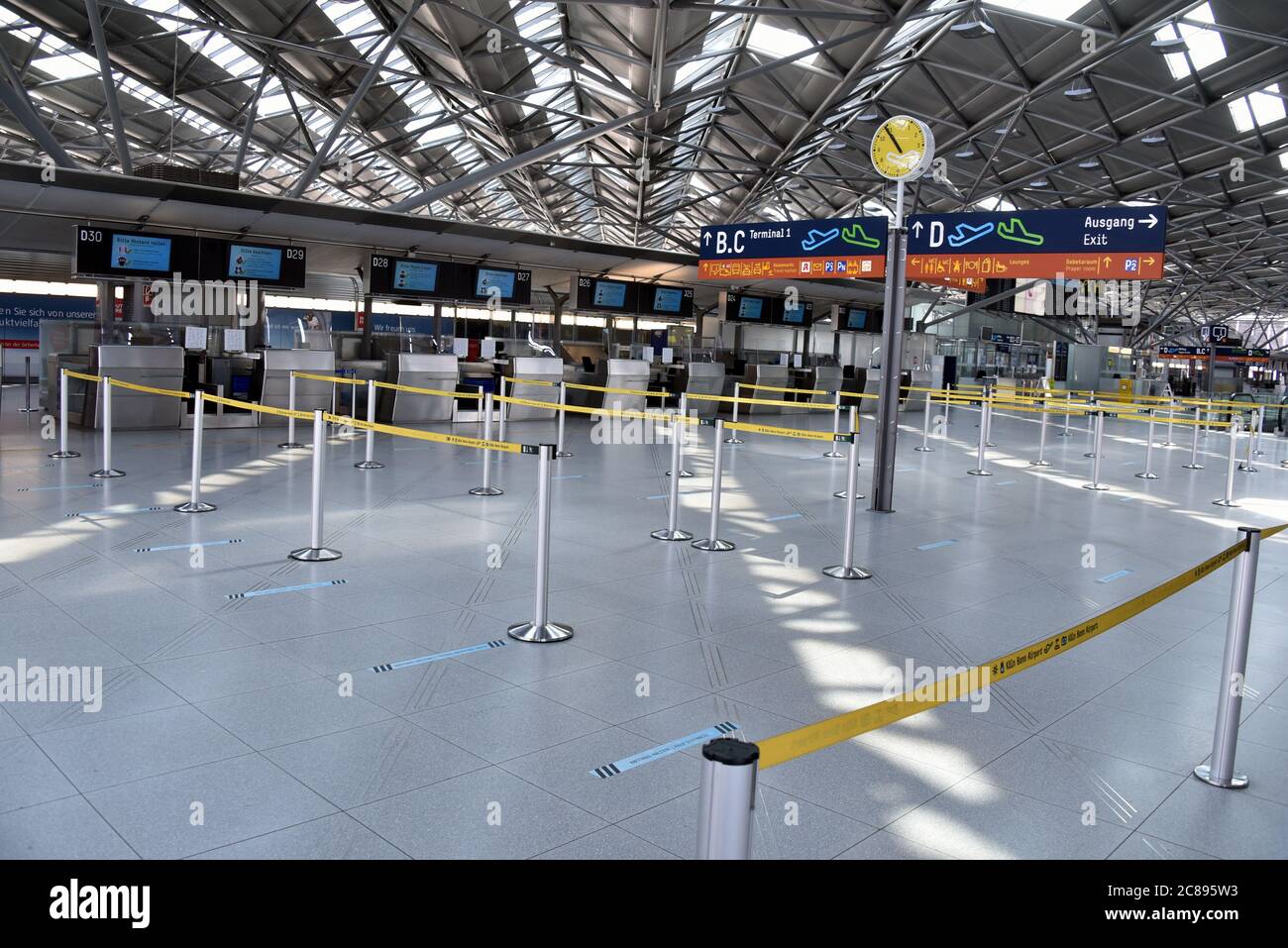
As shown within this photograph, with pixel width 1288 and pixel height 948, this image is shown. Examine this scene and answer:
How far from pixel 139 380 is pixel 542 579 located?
39.9ft

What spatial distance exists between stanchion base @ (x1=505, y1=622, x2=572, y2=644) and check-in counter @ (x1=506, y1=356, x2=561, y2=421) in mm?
13755

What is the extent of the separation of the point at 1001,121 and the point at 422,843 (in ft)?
88.4

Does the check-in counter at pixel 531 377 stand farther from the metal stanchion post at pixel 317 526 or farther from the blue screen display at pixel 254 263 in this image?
the metal stanchion post at pixel 317 526

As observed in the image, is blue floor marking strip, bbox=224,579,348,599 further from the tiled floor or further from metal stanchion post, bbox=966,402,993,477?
metal stanchion post, bbox=966,402,993,477

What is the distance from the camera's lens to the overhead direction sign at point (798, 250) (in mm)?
13000

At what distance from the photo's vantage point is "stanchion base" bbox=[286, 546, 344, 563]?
7.09 meters

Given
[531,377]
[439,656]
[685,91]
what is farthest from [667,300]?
[439,656]

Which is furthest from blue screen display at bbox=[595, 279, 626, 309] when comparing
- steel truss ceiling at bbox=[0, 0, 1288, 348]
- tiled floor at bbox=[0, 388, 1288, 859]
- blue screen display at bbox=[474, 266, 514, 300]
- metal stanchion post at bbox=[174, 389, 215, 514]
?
metal stanchion post at bbox=[174, 389, 215, 514]

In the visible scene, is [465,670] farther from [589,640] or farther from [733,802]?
[733,802]

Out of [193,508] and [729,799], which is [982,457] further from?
[729,799]

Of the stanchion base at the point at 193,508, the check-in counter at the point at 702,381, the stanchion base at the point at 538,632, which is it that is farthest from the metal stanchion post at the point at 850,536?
the check-in counter at the point at 702,381

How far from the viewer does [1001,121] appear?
25234mm

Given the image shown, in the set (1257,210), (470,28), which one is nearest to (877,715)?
(470,28)

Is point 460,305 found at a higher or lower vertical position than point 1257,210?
lower
